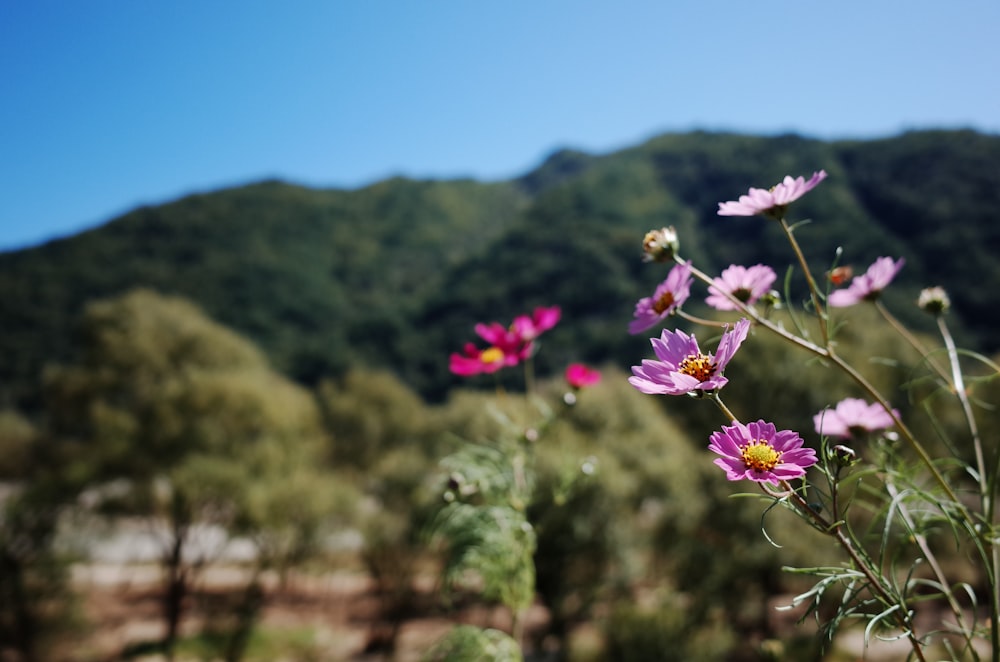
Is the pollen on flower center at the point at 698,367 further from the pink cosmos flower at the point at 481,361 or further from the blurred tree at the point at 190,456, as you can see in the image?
the blurred tree at the point at 190,456

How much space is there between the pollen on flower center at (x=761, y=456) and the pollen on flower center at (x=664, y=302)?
9.5 inches

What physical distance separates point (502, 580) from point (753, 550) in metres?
10.1

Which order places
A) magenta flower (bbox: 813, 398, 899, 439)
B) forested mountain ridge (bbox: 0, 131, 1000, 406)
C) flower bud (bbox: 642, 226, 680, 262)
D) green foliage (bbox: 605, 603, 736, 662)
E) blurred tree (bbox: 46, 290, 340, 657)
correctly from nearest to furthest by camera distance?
1. flower bud (bbox: 642, 226, 680, 262)
2. magenta flower (bbox: 813, 398, 899, 439)
3. green foliage (bbox: 605, 603, 736, 662)
4. blurred tree (bbox: 46, 290, 340, 657)
5. forested mountain ridge (bbox: 0, 131, 1000, 406)

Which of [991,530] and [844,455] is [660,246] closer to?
[844,455]

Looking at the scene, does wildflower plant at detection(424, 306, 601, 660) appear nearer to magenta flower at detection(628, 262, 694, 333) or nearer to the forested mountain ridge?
magenta flower at detection(628, 262, 694, 333)

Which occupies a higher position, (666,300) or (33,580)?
(666,300)

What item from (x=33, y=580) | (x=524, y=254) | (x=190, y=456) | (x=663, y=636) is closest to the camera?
(x=663, y=636)

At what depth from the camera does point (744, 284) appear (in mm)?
868

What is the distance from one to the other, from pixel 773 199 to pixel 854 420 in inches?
16.0

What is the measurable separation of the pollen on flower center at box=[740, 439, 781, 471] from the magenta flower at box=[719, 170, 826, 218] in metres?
0.33

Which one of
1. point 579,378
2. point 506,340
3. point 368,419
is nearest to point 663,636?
point 579,378

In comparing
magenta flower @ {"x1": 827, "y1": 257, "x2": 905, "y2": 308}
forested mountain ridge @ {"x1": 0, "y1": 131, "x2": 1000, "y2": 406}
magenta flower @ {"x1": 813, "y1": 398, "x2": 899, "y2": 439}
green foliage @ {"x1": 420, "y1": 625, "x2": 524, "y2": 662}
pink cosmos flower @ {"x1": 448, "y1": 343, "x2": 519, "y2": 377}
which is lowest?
forested mountain ridge @ {"x1": 0, "y1": 131, "x2": 1000, "y2": 406}

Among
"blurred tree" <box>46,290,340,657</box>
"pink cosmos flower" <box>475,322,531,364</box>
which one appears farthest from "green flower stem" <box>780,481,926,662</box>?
"blurred tree" <box>46,290,340,657</box>

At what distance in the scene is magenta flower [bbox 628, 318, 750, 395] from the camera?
651mm
